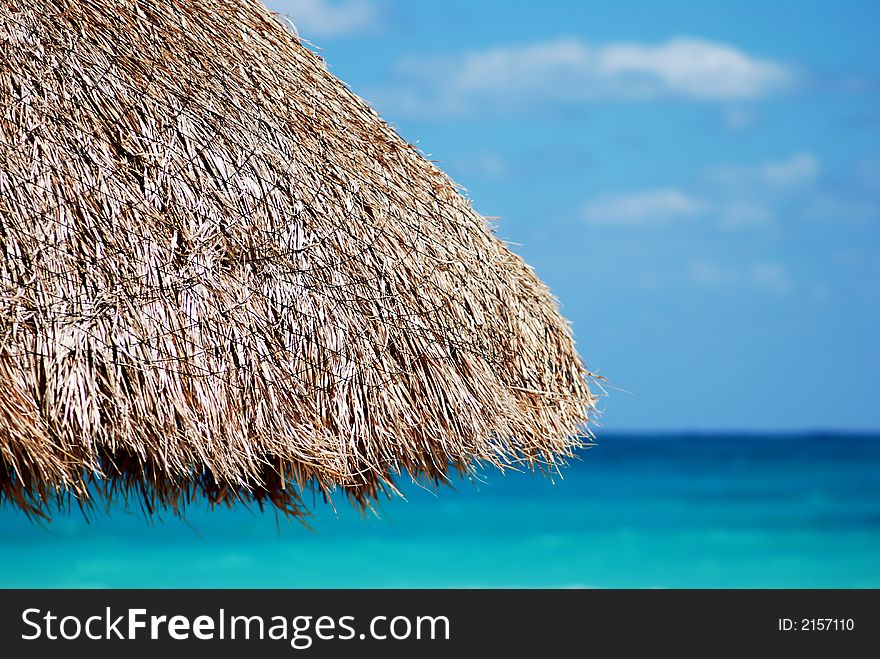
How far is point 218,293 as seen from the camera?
2.40 metres

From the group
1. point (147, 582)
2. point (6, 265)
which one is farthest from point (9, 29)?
point (147, 582)

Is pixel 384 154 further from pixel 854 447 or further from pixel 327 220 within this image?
pixel 854 447

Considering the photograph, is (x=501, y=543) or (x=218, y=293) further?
(x=501, y=543)

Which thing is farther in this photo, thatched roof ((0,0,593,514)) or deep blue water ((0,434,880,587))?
deep blue water ((0,434,880,587))

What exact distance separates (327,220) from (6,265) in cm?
87

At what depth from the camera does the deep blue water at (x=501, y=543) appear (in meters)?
12.3

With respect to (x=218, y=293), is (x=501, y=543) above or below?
above

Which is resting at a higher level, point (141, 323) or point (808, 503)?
point (808, 503)

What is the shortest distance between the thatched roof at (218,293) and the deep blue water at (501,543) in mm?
8587

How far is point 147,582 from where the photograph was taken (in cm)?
1205

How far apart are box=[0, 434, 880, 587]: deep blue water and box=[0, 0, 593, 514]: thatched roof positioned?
28.2 ft

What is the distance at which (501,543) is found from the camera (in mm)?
13766

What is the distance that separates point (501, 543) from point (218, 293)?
11916mm

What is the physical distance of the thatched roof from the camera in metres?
2.23
